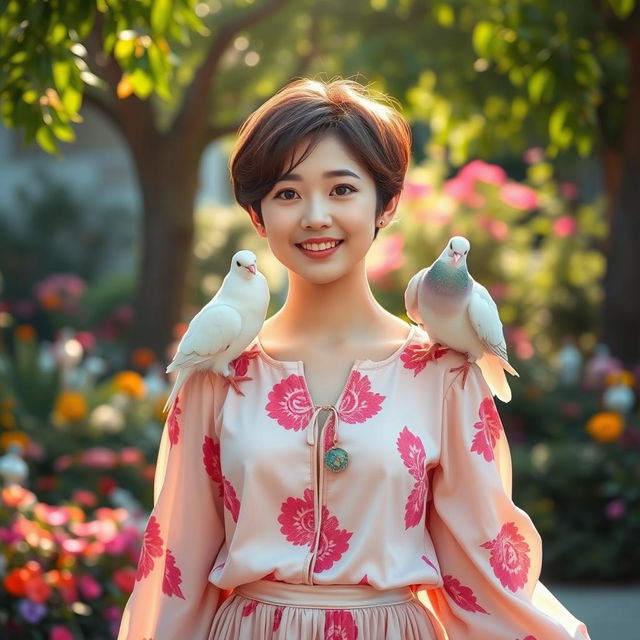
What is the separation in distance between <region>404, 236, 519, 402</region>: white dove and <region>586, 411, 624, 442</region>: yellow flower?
4.18 m

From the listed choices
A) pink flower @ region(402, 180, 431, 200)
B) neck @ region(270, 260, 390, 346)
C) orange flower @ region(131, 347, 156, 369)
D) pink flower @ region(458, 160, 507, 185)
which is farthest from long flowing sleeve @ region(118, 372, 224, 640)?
pink flower @ region(458, 160, 507, 185)

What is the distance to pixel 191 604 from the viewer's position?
2.38 metres

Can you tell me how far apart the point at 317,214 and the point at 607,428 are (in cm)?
437

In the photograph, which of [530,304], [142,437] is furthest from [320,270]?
[530,304]

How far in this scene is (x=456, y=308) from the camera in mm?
2258

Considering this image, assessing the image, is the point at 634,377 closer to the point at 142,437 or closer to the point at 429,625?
the point at 142,437

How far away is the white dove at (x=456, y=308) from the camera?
2246mm

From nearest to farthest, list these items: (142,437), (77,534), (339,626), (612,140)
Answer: (339,626) < (77,534) < (142,437) < (612,140)

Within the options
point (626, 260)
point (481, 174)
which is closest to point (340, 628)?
point (626, 260)

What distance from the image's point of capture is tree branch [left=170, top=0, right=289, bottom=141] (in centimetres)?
744

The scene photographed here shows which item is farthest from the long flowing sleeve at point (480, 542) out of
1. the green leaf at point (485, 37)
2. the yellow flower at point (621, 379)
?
the yellow flower at point (621, 379)

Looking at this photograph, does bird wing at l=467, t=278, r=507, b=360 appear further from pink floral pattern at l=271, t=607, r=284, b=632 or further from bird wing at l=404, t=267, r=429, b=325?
pink floral pattern at l=271, t=607, r=284, b=632

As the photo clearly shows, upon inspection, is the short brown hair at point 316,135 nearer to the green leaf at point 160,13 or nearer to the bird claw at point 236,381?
the bird claw at point 236,381

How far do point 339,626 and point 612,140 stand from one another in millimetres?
6030
